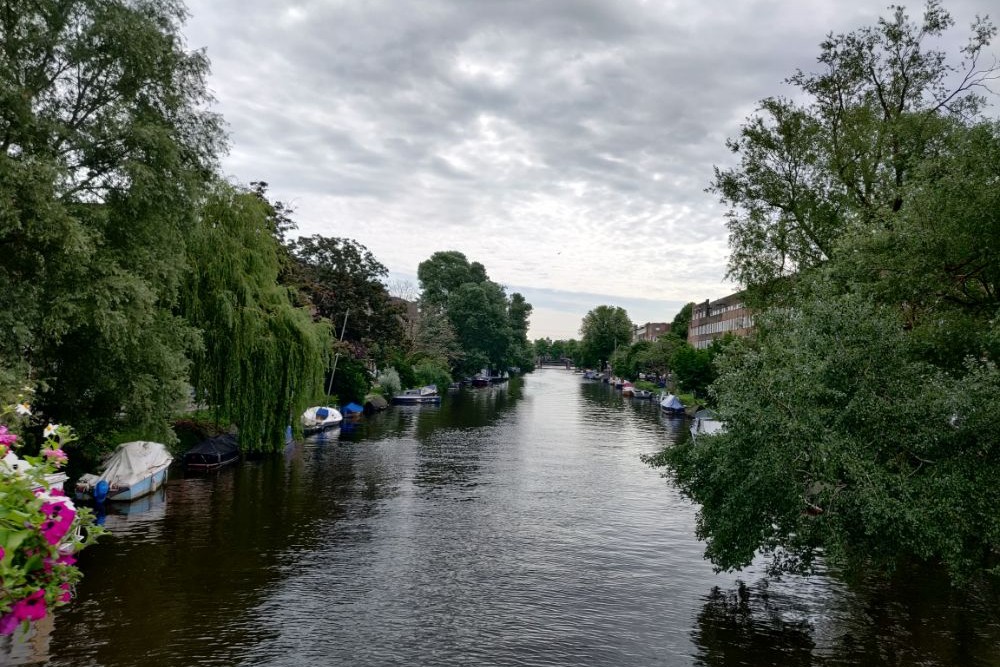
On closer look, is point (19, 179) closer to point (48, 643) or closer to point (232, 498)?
point (48, 643)

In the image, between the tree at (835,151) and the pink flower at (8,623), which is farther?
the tree at (835,151)

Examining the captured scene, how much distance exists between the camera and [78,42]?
812 inches

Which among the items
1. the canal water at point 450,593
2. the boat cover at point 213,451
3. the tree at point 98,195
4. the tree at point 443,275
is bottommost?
the canal water at point 450,593

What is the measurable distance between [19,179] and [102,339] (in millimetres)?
5737

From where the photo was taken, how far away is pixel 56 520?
420 cm

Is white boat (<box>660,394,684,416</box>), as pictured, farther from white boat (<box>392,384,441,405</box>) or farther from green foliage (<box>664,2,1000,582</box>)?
green foliage (<box>664,2,1000,582</box>)

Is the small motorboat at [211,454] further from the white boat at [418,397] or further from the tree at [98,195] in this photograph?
the white boat at [418,397]

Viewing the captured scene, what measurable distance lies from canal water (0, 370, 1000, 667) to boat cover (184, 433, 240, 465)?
1547 millimetres

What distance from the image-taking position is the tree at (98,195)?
18484 mm

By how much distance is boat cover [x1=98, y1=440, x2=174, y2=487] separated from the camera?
2575 cm

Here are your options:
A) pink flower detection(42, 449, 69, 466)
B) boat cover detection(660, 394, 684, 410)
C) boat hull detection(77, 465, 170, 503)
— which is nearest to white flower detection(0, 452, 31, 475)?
pink flower detection(42, 449, 69, 466)

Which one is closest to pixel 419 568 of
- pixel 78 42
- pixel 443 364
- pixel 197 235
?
pixel 197 235

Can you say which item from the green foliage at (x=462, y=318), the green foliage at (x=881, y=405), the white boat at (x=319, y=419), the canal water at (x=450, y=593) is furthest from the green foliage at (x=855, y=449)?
the green foliage at (x=462, y=318)

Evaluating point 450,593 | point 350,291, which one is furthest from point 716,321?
point 450,593
